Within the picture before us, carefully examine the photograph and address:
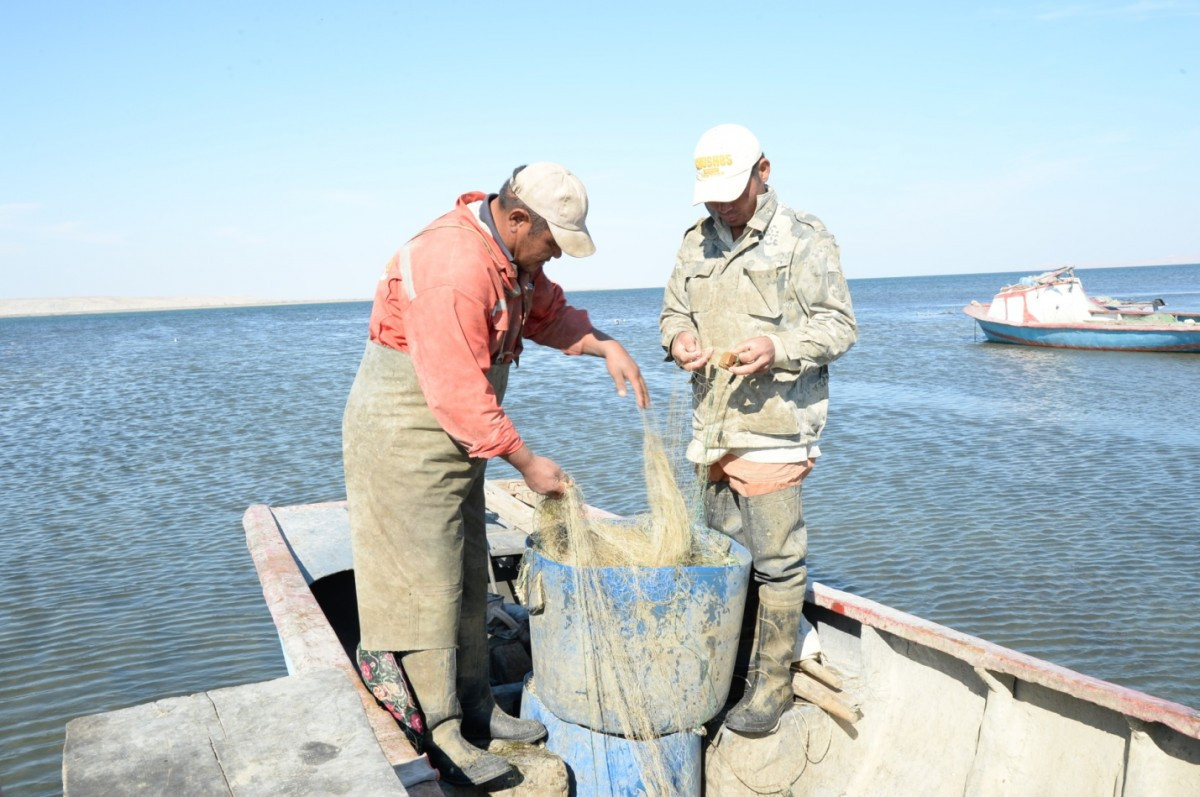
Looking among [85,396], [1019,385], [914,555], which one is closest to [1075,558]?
[914,555]

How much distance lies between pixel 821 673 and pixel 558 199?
2.24 meters

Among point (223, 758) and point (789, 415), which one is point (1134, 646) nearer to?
point (789, 415)

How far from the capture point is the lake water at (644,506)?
6527 millimetres

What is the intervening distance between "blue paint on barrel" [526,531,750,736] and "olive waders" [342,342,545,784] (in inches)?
11.7

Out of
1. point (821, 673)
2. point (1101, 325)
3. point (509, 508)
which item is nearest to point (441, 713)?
point (821, 673)

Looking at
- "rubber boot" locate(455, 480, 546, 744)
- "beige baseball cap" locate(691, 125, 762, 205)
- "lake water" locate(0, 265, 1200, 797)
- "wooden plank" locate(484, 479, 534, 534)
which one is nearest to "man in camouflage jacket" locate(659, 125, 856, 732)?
"beige baseball cap" locate(691, 125, 762, 205)

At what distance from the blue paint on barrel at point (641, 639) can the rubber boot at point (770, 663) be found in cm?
40

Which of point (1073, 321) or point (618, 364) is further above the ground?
point (618, 364)

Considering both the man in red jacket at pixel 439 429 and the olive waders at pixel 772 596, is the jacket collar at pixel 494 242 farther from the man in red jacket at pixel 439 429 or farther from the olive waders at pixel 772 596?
the olive waders at pixel 772 596

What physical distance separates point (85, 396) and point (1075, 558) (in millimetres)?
21541

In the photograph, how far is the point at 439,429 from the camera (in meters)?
2.74

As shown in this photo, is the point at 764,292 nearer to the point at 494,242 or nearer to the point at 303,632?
the point at 494,242

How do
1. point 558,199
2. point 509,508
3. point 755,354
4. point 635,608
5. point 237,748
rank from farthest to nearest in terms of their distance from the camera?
point 509,508, point 755,354, point 635,608, point 558,199, point 237,748

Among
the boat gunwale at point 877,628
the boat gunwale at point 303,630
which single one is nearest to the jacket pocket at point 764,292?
the boat gunwale at point 877,628
